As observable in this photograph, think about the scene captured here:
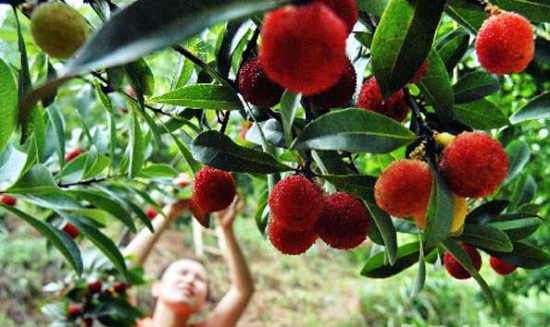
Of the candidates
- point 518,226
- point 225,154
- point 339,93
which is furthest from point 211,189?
point 518,226

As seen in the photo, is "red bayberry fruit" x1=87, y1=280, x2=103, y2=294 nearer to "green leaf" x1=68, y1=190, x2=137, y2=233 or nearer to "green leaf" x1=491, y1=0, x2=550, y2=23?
"green leaf" x1=68, y1=190, x2=137, y2=233

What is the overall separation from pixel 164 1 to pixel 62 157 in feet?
2.35

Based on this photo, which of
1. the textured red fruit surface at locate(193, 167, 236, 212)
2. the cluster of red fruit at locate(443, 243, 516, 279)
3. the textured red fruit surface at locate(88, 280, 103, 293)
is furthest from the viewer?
the textured red fruit surface at locate(88, 280, 103, 293)

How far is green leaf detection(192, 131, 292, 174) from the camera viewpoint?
42 cm

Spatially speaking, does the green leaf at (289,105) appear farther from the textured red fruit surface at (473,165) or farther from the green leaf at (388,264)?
the green leaf at (388,264)

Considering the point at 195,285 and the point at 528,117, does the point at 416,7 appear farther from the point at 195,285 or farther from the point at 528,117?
the point at 195,285

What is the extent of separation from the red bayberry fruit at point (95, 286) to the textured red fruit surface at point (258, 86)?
1.32 metres

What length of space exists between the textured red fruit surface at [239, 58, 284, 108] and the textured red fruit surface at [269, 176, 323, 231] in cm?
6

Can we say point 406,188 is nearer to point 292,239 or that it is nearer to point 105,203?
point 292,239

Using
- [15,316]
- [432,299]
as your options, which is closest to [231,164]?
[15,316]

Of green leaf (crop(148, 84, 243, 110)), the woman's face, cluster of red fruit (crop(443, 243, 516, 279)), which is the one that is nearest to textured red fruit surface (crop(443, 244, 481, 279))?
cluster of red fruit (crop(443, 243, 516, 279))

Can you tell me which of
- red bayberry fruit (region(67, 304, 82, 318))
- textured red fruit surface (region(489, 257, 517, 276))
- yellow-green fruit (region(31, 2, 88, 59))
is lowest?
red bayberry fruit (region(67, 304, 82, 318))

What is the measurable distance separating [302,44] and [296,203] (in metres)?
0.16

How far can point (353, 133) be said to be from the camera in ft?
1.17
